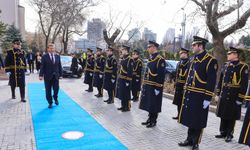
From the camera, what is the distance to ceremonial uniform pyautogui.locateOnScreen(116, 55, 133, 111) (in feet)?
25.6

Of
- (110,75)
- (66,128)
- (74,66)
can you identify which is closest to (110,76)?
(110,75)

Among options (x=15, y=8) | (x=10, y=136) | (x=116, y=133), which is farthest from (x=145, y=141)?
(x=15, y=8)

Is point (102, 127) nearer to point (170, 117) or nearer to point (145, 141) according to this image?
point (145, 141)

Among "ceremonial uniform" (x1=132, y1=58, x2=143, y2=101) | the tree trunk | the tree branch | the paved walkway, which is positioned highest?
the tree branch

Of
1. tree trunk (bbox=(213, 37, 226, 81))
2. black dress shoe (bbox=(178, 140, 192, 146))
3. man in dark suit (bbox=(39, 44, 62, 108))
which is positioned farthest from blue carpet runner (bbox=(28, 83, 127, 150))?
tree trunk (bbox=(213, 37, 226, 81))

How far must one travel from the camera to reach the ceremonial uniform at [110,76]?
8.95 m

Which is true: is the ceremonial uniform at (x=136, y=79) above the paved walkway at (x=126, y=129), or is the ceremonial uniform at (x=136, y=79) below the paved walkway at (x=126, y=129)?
above

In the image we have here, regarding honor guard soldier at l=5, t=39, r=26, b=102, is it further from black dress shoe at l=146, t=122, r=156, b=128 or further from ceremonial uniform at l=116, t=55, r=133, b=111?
black dress shoe at l=146, t=122, r=156, b=128

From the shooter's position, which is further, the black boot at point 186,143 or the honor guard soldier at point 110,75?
the honor guard soldier at point 110,75

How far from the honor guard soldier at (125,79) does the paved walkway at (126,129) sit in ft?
1.14

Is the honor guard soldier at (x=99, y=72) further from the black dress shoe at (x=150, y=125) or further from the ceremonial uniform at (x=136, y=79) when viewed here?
the black dress shoe at (x=150, y=125)

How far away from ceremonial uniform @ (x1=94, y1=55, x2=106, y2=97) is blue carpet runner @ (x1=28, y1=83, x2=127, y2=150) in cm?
153

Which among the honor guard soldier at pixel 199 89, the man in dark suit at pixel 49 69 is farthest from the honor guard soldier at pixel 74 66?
the honor guard soldier at pixel 199 89

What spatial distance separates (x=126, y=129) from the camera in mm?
6195
